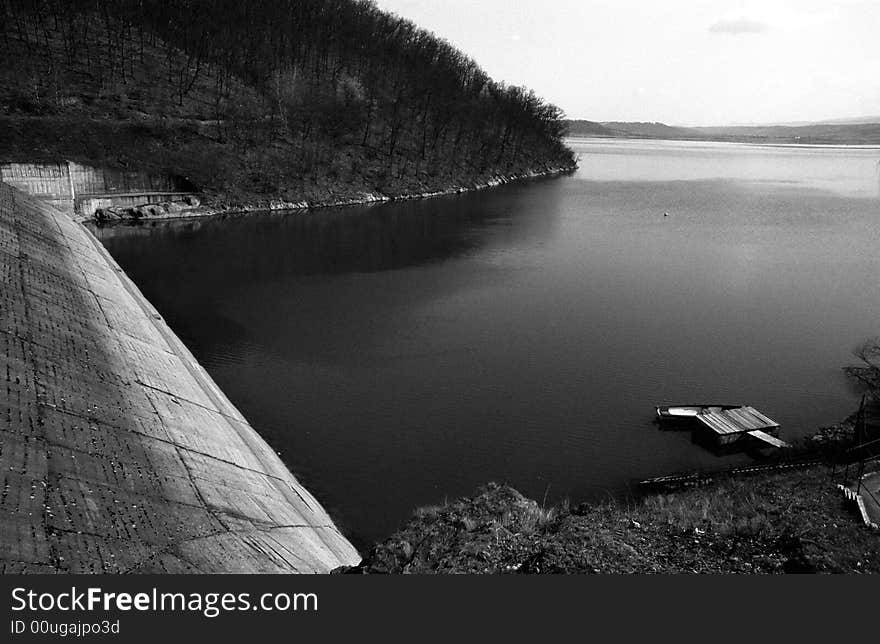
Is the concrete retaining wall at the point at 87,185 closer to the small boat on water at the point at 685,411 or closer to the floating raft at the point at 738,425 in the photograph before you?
the small boat on water at the point at 685,411

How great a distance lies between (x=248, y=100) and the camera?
68438 mm

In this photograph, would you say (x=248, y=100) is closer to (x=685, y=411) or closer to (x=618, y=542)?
(x=685, y=411)

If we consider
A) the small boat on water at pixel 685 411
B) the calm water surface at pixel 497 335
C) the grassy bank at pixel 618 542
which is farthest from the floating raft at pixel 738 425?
the grassy bank at pixel 618 542

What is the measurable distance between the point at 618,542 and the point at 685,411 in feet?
35.0

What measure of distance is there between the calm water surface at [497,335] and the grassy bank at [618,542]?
15.5 feet

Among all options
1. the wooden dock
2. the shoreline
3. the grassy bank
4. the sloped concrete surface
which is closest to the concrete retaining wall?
the shoreline

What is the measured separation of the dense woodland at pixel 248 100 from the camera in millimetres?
54375

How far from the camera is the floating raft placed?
17.1 metres

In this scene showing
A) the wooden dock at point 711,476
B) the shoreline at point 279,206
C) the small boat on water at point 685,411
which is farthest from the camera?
the shoreline at point 279,206

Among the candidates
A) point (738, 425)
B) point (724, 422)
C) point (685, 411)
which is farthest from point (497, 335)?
point (738, 425)

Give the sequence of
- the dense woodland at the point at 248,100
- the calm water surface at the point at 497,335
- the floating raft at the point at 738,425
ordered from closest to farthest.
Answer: the calm water surface at the point at 497,335
the floating raft at the point at 738,425
the dense woodland at the point at 248,100

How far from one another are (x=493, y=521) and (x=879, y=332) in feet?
79.4

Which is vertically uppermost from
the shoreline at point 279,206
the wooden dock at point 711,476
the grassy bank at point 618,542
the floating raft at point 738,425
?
the shoreline at point 279,206

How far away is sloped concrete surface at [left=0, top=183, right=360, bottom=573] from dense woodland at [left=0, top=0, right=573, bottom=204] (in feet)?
129
